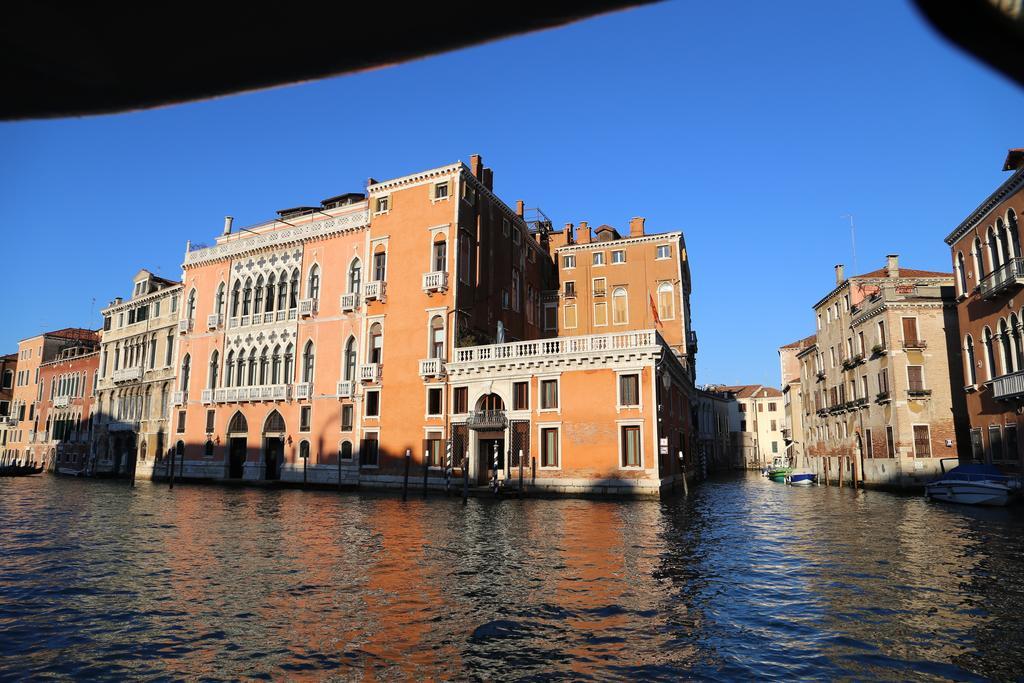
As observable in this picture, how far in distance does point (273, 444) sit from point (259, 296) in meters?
9.01

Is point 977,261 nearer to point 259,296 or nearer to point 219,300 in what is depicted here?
point 259,296

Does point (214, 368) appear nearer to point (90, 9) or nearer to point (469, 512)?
point (469, 512)

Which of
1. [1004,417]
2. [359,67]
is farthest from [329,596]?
[1004,417]

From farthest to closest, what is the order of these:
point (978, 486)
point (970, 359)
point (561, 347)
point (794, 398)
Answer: point (794, 398)
point (561, 347)
point (970, 359)
point (978, 486)

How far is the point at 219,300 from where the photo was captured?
136ft

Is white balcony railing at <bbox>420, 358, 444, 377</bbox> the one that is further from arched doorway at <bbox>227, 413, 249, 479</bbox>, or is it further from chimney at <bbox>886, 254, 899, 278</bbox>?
chimney at <bbox>886, 254, 899, 278</bbox>

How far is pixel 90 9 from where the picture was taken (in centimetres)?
116

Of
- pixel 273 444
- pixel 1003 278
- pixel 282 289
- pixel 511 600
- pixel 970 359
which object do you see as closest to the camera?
pixel 511 600

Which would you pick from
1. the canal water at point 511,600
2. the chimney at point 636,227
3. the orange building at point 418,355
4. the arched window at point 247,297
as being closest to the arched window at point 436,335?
the orange building at point 418,355

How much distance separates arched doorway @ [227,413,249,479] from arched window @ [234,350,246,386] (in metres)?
1.95

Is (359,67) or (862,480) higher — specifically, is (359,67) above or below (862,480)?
above

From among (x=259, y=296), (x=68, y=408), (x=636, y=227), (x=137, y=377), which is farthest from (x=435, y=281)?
(x=68, y=408)

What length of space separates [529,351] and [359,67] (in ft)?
95.9

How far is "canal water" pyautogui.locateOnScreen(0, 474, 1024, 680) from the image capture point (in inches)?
283
